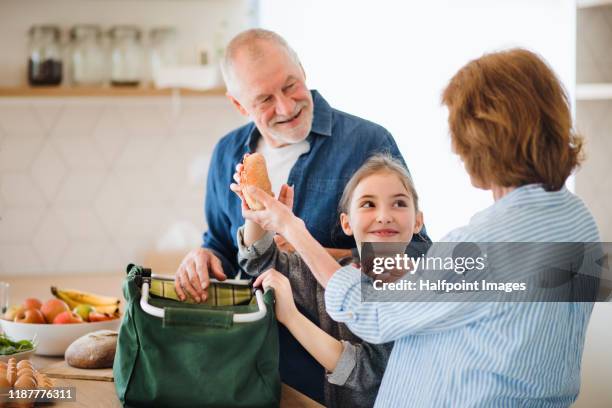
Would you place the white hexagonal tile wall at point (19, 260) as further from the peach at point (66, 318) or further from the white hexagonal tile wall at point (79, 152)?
the peach at point (66, 318)

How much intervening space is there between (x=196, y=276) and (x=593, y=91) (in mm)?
1024

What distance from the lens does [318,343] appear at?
1372 mm

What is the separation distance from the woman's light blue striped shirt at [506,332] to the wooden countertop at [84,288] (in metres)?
0.32

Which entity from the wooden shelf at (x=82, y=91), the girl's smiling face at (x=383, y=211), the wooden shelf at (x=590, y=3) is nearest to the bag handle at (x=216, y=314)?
the girl's smiling face at (x=383, y=211)

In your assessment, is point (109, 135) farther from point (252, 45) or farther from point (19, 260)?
point (252, 45)

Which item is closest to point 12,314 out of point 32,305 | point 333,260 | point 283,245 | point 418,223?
point 32,305

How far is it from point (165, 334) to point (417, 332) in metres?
0.42

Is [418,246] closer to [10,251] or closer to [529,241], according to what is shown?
[529,241]

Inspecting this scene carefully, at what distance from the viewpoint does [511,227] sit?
1.07 meters

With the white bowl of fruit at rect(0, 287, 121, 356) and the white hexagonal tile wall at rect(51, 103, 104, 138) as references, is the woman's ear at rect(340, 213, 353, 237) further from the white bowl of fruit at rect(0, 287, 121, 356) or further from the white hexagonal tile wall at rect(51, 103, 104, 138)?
the white hexagonal tile wall at rect(51, 103, 104, 138)

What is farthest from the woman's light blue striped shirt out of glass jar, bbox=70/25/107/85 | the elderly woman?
glass jar, bbox=70/25/107/85

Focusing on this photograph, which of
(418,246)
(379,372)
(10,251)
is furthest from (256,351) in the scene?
(10,251)

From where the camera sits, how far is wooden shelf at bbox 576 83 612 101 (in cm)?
176

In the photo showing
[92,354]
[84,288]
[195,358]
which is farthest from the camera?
[84,288]
